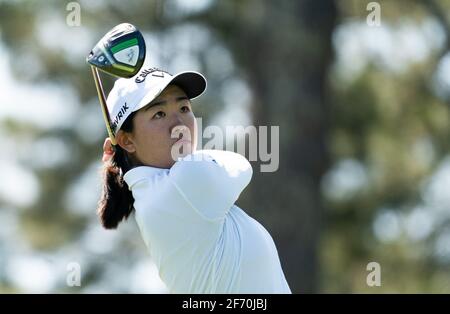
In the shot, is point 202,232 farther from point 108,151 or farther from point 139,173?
point 108,151

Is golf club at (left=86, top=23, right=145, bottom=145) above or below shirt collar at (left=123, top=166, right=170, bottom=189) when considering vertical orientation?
above

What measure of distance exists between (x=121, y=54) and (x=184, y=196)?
1.46ft

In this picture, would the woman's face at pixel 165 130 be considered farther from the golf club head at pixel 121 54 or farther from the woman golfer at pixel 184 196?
the golf club head at pixel 121 54

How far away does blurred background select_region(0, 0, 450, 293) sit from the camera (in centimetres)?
803

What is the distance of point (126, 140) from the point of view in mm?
3883

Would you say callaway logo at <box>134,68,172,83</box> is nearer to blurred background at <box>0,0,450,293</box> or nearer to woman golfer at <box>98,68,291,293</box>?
woman golfer at <box>98,68,291,293</box>

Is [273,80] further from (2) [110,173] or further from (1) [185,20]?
(2) [110,173]

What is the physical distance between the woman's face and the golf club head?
0.12m

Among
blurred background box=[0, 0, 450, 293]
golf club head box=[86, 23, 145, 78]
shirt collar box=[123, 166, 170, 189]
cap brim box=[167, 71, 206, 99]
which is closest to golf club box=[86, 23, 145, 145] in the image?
golf club head box=[86, 23, 145, 78]

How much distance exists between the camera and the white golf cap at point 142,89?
3760 mm

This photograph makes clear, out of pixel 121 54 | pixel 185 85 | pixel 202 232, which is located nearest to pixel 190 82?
pixel 185 85

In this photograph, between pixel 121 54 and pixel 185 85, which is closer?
pixel 121 54

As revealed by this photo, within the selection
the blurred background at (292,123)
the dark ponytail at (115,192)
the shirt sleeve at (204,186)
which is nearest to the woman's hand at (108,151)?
the dark ponytail at (115,192)
